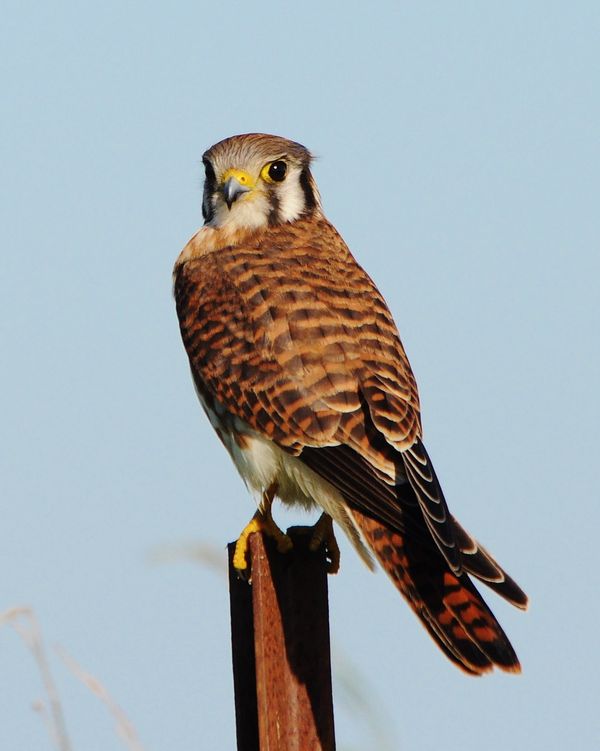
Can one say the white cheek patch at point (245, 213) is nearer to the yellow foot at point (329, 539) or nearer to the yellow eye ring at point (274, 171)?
the yellow eye ring at point (274, 171)

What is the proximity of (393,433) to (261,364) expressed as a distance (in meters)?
0.52

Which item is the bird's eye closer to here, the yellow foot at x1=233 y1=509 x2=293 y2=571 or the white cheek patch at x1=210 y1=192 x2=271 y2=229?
the white cheek patch at x1=210 y1=192 x2=271 y2=229

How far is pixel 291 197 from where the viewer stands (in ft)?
15.7

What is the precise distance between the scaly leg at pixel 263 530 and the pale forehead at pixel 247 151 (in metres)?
1.46

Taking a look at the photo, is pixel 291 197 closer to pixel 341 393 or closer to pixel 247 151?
pixel 247 151

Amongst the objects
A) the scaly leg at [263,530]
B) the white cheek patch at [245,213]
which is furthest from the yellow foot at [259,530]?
the white cheek patch at [245,213]

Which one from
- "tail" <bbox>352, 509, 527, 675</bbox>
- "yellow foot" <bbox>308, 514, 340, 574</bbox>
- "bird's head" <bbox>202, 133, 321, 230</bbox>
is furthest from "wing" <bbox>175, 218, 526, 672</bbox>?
"yellow foot" <bbox>308, 514, 340, 574</bbox>

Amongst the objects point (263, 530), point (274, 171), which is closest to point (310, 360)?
point (263, 530)

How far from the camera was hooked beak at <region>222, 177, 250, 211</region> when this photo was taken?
4.55 meters

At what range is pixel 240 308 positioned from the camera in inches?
156

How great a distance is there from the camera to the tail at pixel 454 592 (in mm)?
2941

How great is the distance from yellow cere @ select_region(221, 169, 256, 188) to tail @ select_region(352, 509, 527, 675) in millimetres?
1762

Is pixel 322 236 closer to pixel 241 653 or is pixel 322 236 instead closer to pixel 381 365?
pixel 381 365

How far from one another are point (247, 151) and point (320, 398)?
1491 mm
